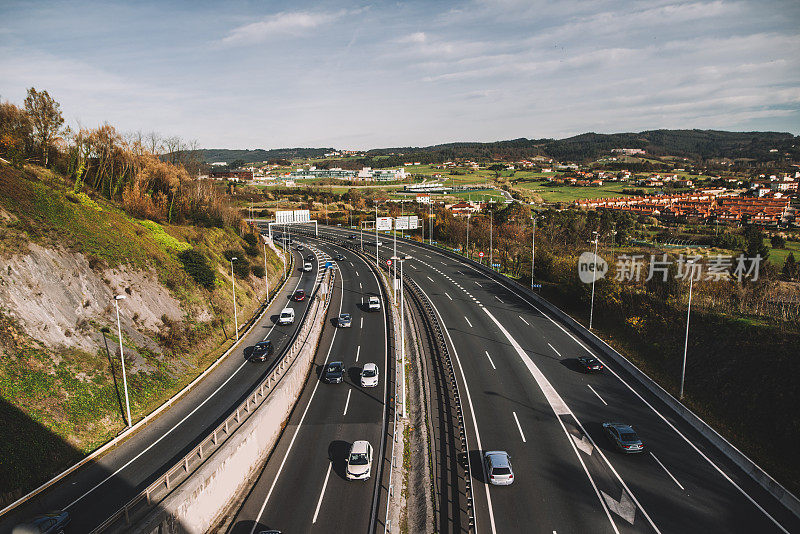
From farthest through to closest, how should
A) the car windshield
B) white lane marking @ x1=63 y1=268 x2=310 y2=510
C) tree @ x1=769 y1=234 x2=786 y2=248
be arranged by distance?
1. tree @ x1=769 y1=234 x2=786 y2=248
2. the car windshield
3. white lane marking @ x1=63 y1=268 x2=310 y2=510

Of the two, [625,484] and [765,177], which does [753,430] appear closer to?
[625,484]

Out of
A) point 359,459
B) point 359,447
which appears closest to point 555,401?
point 359,447

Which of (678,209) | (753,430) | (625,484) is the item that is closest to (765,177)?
(678,209)

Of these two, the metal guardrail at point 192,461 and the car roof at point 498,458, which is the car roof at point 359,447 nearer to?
the metal guardrail at point 192,461

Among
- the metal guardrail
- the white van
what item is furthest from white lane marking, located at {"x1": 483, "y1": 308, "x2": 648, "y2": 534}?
the white van

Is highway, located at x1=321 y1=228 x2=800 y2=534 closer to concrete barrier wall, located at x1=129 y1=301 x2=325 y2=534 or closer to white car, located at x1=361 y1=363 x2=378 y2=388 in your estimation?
white car, located at x1=361 y1=363 x2=378 y2=388
